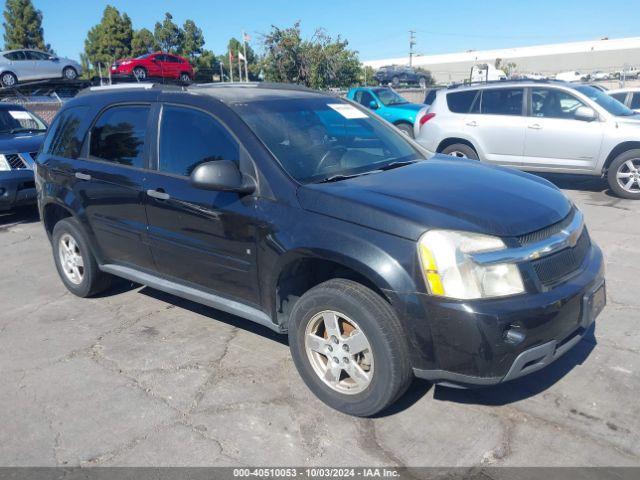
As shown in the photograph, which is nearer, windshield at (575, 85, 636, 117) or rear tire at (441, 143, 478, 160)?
windshield at (575, 85, 636, 117)

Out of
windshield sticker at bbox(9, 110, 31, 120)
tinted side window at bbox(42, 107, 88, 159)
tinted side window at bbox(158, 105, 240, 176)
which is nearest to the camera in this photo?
tinted side window at bbox(158, 105, 240, 176)

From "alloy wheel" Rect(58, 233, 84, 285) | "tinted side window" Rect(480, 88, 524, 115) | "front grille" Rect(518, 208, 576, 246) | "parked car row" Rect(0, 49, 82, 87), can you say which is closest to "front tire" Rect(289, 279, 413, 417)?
"front grille" Rect(518, 208, 576, 246)

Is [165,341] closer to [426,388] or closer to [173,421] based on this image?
[173,421]

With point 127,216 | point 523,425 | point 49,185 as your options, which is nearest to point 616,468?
point 523,425

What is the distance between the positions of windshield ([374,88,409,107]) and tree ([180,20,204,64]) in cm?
3642

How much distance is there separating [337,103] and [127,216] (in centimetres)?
185

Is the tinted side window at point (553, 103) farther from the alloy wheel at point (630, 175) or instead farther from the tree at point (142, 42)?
the tree at point (142, 42)

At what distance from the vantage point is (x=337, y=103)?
14.8 ft

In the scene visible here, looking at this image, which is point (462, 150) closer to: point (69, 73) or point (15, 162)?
point (15, 162)

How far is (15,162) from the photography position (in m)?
8.51

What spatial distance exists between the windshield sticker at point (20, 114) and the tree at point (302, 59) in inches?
760

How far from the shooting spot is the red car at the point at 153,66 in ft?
92.7

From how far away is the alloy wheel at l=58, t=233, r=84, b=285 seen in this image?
523 cm

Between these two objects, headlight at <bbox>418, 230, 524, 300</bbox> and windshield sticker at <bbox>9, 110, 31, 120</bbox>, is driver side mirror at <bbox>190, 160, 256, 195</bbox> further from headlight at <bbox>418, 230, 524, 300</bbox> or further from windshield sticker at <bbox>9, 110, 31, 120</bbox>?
windshield sticker at <bbox>9, 110, 31, 120</bbox>
